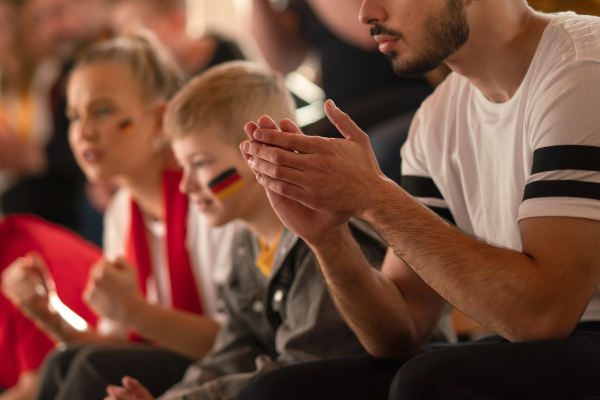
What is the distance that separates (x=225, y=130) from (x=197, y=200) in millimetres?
125

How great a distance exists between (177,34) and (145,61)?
0.65 meters

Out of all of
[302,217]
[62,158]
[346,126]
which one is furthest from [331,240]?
[62,158]

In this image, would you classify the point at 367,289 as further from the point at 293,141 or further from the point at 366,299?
the point at 293,141

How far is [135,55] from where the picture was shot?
162cm

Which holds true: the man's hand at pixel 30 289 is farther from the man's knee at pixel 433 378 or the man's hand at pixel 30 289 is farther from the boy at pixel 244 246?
the man's knee at pixel 433 378

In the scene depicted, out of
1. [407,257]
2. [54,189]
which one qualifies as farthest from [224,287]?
[54,189]

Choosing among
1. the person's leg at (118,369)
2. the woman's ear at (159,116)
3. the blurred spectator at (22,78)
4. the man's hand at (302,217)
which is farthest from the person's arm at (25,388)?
the blurred spectator at (22,78)

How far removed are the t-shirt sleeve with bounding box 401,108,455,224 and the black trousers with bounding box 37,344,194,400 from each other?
0.58 meters

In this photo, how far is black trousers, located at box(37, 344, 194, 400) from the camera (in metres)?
1.27

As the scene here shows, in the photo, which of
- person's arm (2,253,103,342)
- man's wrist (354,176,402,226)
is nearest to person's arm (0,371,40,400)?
person's arm (2,253,103,342)

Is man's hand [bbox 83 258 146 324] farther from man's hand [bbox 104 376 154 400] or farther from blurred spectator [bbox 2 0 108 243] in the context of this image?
blurred spectator [bbox 2 0 108 243]

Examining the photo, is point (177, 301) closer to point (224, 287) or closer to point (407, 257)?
point (224, 287)

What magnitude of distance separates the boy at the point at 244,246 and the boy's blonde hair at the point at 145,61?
1.15 ft

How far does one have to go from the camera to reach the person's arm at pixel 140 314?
134 centimetres
